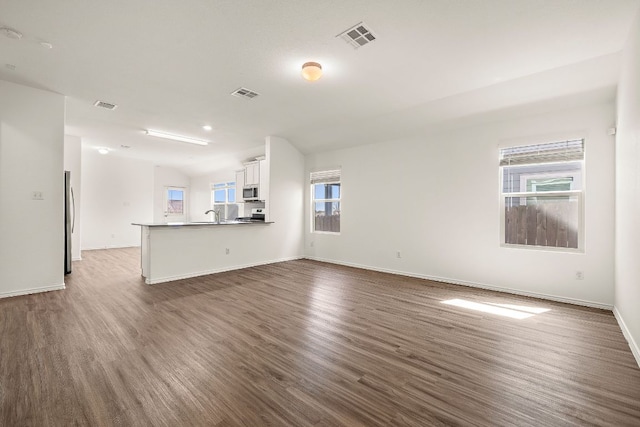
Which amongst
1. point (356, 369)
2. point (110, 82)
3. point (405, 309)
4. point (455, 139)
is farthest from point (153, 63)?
point (455, 139)

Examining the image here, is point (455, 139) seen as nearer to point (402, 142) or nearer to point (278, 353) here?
point (402, 142)

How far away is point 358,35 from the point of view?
2.58 metres

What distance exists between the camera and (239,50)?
9.32ft

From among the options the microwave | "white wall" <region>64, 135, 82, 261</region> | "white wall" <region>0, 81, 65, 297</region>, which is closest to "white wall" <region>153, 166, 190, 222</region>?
"white wall" <region>64, 135, 82, 261</region>

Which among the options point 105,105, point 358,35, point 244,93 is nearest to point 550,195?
point 358,35

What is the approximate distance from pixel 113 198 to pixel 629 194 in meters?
10.9

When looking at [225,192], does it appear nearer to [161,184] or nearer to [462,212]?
[161,184]

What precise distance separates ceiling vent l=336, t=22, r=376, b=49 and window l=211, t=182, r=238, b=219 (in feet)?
24.7

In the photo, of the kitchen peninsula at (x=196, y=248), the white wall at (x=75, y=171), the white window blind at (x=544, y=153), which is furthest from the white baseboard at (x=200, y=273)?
the white window blind at (x=544, y=153)

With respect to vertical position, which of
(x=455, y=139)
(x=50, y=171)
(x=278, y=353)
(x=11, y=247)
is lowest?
(x=278, y=353)

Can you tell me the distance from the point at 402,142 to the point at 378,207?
1.37m

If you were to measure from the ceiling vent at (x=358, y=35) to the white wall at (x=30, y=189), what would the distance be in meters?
4.26

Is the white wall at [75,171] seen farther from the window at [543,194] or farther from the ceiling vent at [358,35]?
the window at [543,194]

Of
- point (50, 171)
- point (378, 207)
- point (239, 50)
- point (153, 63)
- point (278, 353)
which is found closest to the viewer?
point (278, 353)
